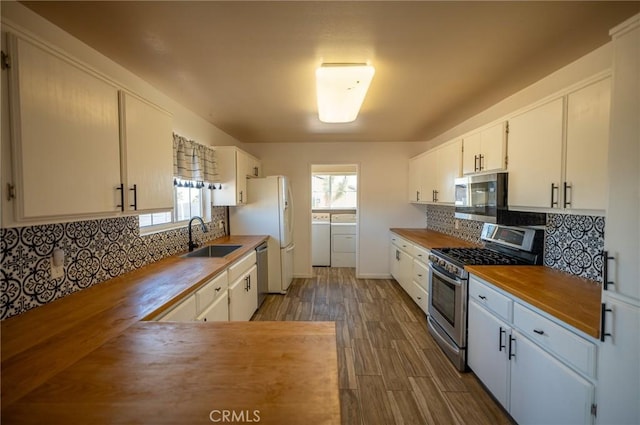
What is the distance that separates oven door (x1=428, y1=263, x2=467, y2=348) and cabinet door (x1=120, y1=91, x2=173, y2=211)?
2.41 m

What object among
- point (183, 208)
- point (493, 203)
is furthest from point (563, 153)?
point (183, 208)

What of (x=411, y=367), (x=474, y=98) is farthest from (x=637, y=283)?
(x=474, y=98)

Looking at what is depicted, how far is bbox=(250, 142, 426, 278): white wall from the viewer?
4.70 m

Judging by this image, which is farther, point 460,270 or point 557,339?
point 460,270

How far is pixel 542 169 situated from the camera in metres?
1.85

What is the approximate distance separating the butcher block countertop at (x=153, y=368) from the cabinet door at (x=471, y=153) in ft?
7.65

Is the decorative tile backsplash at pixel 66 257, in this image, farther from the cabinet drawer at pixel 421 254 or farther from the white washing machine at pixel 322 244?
the white washing machine at pixel 322 244

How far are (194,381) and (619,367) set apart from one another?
1.66 meters

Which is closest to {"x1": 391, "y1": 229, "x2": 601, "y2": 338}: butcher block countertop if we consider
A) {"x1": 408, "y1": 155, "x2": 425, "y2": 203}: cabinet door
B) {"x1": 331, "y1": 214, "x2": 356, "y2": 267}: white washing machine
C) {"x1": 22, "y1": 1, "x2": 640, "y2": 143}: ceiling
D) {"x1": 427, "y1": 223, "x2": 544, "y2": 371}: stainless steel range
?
{"x1": 427, "y1": 223, "x2": 544, "y2": 371}: stainless steel range

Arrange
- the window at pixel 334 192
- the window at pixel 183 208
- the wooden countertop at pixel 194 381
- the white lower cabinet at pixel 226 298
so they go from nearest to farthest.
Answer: the wooden countertop at pixel 194 381
the white lower cabinet at pixel 226 298
the window at pixel 183 208
the window at pixel 334 192

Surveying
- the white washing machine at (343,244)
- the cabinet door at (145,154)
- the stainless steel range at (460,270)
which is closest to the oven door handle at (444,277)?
the stainless steel range at (460,270)

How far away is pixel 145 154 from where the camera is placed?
176cm

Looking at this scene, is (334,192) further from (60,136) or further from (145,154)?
(60,136)

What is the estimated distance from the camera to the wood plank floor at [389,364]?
6.05ft
